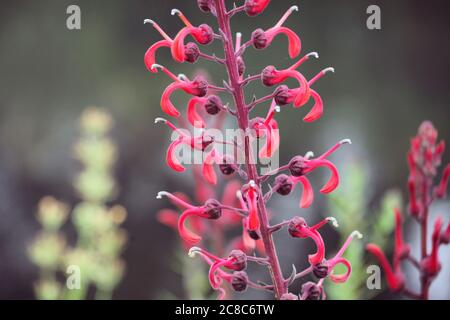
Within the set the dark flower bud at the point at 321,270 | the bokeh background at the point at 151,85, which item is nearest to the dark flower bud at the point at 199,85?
the dark flower bud at the point at 321,270

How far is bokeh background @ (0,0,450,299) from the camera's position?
3.25 meters

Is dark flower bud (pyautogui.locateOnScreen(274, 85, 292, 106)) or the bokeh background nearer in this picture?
dark flower bud (pyautogui.locateOnScreen(274, 85, 292, 106))

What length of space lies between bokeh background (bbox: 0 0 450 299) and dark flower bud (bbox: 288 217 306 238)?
2054 mm

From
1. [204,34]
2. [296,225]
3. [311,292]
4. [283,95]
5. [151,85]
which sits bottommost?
[311,292]

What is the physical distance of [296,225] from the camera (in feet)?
3.59

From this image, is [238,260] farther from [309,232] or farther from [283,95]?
[283,95]

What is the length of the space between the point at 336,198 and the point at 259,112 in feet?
5.20

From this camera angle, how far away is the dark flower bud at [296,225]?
1.09 m

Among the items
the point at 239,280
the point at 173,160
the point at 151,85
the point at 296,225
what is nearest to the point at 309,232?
the point at 296,225

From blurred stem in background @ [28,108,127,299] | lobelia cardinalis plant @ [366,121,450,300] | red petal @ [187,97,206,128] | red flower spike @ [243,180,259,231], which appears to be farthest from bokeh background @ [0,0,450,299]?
red flower spike @ [243,180,259,231]

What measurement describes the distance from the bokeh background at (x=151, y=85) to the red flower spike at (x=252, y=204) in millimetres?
2095

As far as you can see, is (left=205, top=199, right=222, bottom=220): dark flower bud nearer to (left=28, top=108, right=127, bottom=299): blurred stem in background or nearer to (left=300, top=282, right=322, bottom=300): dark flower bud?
(left=300, top=282, right=322, bottom=300): dark flower bud

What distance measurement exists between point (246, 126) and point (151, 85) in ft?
8.16

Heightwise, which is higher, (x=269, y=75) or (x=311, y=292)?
(x=269, y=75)
